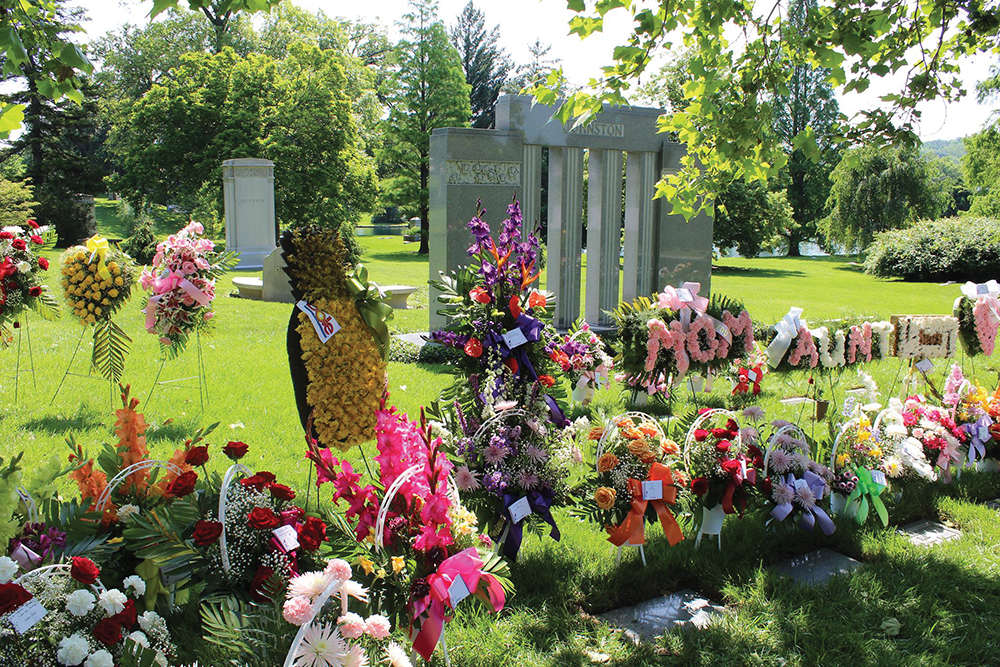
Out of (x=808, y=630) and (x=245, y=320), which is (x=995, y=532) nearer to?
(x=808, y=630)

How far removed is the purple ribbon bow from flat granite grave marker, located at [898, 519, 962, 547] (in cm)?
65

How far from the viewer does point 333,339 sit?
12.8ft

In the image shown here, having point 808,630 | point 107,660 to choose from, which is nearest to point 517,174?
point 808,630

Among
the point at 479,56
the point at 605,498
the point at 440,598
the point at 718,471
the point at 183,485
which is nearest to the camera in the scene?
the point at 440,598

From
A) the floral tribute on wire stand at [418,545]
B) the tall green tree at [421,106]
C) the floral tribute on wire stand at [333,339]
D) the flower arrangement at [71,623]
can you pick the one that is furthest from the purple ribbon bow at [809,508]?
the tall green tree at [421,106]

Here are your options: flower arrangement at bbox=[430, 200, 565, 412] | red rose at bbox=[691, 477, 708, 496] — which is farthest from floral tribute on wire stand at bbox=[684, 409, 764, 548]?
flower arrangement at bbox=[430, 200, 565, 412]

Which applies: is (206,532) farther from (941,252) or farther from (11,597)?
(941,252)

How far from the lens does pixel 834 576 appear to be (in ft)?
12.1

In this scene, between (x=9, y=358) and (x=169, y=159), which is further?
(x=169, y=159)

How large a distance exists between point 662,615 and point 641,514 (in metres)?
0.47

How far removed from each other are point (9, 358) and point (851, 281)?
23504 millimetres

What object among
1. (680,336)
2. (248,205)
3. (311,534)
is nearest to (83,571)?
(311,534)

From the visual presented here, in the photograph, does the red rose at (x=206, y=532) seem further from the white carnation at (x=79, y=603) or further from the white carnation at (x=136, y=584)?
the white carnation at (x=79, y=603)

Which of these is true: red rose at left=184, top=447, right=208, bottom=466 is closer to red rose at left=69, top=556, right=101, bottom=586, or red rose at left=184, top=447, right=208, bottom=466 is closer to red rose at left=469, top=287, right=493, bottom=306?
red rose at left=69, top=556, right=101, bottom=586
